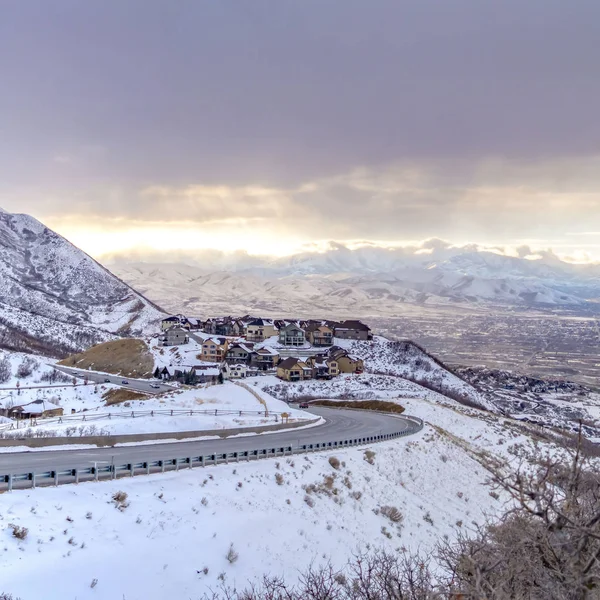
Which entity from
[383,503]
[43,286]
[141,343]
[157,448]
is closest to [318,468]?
[383,503]

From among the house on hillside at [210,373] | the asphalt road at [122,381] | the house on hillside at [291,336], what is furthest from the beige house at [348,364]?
the asphalt road at [122,381]

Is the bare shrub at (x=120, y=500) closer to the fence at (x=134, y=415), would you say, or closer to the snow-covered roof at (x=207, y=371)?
the fence at (x=134, y=415)

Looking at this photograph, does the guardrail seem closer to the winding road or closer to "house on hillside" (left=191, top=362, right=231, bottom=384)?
the winding road

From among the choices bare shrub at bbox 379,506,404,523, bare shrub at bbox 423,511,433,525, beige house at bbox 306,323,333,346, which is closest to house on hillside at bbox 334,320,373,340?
beige house at bbox 306,323,333,346

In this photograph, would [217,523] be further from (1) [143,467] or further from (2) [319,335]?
(2) [319,335]

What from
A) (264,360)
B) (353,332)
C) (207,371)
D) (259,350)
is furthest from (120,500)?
(353,332)

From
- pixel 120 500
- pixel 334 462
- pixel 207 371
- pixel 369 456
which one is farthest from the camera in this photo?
pixel 207 371
